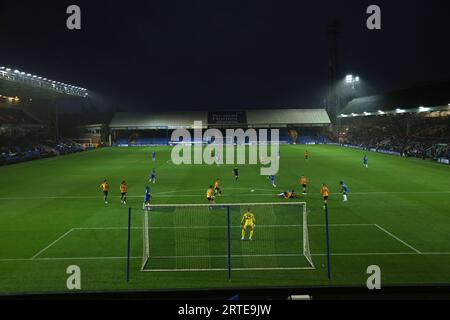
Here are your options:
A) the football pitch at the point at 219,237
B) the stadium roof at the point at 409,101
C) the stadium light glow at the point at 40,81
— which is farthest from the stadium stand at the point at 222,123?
the football pitch at the point at 219,237

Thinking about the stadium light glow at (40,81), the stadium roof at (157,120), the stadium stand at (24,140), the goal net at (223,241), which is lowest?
the goal net at (223,241)

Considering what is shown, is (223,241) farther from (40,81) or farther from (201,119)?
(201,119)

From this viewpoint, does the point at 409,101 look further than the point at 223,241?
Yes

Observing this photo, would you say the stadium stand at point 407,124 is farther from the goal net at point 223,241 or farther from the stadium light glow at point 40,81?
the stadium light glow at point 40,81

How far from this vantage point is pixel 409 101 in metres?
70.6

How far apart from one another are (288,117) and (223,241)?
85.8m

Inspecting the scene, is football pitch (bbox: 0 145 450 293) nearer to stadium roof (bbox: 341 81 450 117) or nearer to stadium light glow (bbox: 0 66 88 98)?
stadium light glow (bbox: 0 66 88 98)

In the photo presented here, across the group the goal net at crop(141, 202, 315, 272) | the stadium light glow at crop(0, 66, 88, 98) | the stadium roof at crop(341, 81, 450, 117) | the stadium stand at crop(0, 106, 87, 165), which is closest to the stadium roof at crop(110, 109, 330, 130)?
the stadium roof at crop(341, 81, 450, 117)

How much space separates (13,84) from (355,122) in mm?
78544

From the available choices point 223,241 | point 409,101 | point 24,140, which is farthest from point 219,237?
point 409,101

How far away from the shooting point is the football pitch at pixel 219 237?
12.5 meters

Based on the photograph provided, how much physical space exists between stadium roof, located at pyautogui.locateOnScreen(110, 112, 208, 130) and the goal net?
3021 inches

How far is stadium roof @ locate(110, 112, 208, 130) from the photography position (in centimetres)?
9700
